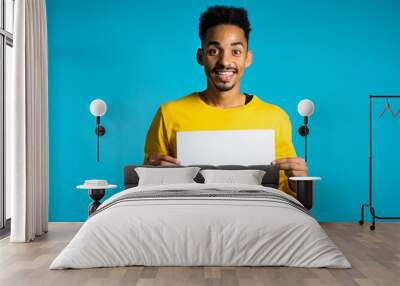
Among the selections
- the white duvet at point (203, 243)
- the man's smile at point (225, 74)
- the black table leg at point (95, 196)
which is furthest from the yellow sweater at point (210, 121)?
the white duvet at point (203, 243)

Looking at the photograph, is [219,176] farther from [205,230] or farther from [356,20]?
[356,20]

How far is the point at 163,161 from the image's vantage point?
6.57m

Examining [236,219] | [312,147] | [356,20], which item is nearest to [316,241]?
[236,219]

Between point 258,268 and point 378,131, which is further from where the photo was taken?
point 378,131

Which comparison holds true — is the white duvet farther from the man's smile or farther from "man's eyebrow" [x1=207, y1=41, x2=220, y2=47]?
"man's eyebrow" [x1=207, y1=41, x2=220, y2=47]

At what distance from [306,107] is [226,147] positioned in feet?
3.57

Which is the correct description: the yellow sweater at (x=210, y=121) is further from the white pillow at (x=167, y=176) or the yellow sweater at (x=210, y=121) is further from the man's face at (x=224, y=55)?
the white pillow at (x=167, y=176)

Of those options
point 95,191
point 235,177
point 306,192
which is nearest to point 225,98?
point 235,177

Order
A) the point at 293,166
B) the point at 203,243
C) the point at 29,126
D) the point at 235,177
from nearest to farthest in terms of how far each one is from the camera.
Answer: the point at 203,243
the point at 29,126
the point at 235,177
the point at 293,166

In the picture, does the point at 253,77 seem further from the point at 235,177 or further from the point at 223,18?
the point at 235,177

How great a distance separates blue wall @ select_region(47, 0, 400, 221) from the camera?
6688mm

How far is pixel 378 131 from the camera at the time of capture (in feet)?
22.0

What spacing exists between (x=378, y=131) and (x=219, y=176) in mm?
2260

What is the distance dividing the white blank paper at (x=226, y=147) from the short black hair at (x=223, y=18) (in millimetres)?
1225
